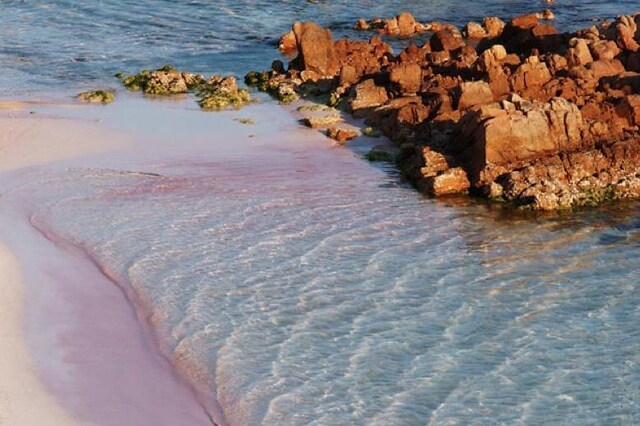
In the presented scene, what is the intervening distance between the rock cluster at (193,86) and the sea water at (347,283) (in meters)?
2.03

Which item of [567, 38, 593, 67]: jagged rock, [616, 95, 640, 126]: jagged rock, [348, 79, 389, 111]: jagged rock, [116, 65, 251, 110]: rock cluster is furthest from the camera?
[116, 65, 251, 110]: rock cluster

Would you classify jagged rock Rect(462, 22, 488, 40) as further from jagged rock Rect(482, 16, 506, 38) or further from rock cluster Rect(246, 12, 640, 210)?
rock cluster Rect(246, 12, 640, 210)

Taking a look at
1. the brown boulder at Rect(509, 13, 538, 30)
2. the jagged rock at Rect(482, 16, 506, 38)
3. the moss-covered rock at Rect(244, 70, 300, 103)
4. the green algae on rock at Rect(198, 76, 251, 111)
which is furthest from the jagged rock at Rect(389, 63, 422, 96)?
the jagged rock at Rect(482, 16, 506, 38)

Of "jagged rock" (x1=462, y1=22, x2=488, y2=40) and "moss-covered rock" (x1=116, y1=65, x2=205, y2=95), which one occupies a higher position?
"jagged rock" (x1=462, y1=22, x2=488, y2=40)

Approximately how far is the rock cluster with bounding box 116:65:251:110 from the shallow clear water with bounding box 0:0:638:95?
1149 millimetres

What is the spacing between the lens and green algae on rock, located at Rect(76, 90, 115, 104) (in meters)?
33.2

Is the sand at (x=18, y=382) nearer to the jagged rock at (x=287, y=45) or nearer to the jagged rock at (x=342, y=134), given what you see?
the jagged rock at (x=342, y=134)

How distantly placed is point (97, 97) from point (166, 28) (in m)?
14.3

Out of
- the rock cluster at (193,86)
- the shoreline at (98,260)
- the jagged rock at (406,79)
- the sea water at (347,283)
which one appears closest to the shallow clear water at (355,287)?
the sea water at (347,283)

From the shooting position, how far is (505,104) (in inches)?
963

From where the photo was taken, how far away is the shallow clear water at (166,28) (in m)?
38.7

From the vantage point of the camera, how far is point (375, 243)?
2122 cm

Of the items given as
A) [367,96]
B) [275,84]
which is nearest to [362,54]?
[275,84]

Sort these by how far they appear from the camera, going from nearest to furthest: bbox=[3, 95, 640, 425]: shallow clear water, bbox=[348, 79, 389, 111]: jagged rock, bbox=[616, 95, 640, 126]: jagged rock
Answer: bbox=[3, 95, 640, 425]: shallow clear water, bbox=[616, 95, 640, 126]: jagged rock, bbox=[348, 79, 389, 111]: jagged rock
